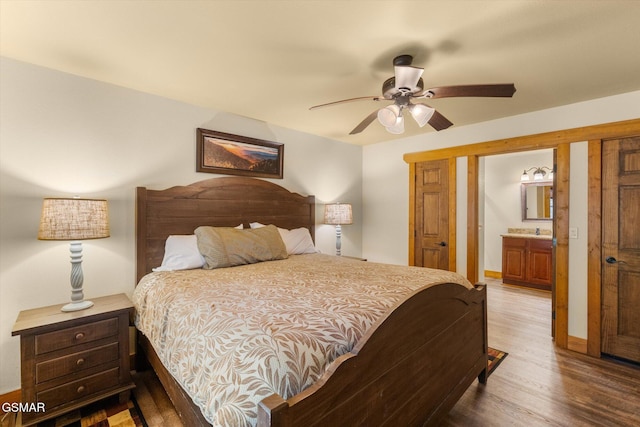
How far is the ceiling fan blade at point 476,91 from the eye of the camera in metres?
1.73

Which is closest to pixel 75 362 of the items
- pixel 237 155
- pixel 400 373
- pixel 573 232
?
pixel 400 373

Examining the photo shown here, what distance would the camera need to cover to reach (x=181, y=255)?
247cm

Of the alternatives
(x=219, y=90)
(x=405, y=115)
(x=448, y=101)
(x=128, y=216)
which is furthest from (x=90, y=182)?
(x=448, y=101)

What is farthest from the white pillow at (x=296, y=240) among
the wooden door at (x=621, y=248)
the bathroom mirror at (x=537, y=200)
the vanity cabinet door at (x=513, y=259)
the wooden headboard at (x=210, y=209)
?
the bathroom mirror at (x=537, y=200)

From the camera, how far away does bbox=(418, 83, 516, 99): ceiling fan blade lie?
173 centimetres

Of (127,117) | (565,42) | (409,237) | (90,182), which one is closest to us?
(565,42)

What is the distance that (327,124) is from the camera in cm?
356

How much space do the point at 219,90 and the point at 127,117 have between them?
82 centimetres

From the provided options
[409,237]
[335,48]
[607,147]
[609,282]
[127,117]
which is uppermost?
[335,48]

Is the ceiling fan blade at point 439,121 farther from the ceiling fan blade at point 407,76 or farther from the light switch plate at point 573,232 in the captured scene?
the light switch plate at point 573,232

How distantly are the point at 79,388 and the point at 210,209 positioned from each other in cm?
166

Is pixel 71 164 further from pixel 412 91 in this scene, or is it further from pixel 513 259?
pixel 513 259

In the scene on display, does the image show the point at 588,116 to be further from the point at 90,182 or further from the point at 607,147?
the point at 90,182

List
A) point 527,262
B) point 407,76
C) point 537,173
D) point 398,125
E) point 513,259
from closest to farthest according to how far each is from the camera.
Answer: point 407,76 → point 398,125 → point 527,262 → point 513,259 → point 537,173
